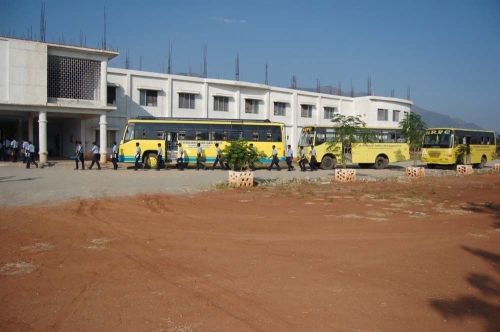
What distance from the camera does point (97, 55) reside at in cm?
2509

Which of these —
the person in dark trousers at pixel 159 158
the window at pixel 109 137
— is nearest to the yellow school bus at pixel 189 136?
the person in dark trousers at pixel 159 158

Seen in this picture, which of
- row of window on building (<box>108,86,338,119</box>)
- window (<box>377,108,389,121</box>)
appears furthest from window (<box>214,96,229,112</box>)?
window (<box>377,108,389,121</box>)

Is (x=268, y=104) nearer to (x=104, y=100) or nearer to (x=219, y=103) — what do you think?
(x=219, y=103)

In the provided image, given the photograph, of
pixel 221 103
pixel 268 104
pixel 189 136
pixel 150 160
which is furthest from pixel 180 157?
pixel 268 104

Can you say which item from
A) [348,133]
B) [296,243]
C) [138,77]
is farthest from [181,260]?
[138,77]

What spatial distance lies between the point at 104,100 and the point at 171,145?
519cm

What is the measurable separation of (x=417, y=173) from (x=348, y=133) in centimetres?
372

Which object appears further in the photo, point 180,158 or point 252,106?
point 252,106

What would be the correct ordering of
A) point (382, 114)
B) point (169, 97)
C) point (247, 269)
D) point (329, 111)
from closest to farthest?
point (247, 269) < point (169, 97) < point (329, 111) < point (382, 114)

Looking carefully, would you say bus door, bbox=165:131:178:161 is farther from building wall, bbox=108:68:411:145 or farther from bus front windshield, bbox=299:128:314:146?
bus front windshield, bbox=299:128:314:146

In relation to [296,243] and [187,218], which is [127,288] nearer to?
[296,243]

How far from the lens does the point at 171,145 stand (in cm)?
2378

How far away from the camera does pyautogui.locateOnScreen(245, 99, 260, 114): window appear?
3494cm

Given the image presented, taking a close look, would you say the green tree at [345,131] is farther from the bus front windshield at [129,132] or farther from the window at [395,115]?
the window at [395,115]
